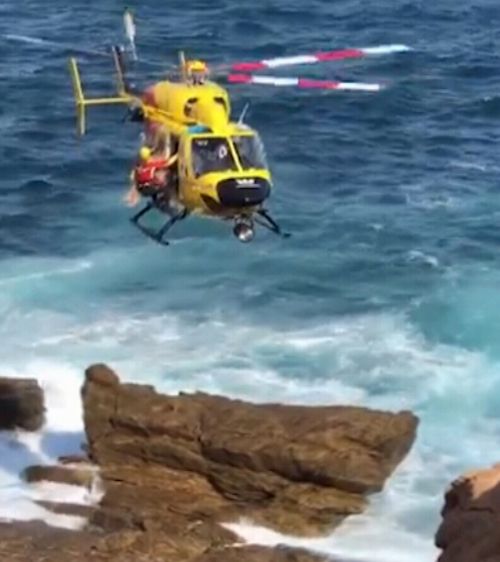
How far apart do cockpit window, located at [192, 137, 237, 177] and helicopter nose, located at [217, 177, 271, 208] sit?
2.21ft

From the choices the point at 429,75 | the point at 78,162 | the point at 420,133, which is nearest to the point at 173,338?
the point at 78,162

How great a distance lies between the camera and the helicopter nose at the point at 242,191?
27.9 meters

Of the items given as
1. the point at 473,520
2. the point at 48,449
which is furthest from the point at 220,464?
the point at 473,520

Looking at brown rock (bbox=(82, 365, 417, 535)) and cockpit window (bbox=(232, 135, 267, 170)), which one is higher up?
cockpit window (bbox=(232, 135, 267, 170))

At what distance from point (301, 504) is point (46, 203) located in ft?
80.5

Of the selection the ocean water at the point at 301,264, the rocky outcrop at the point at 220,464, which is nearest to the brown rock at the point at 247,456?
the rocky outcrop at the point at 220,464

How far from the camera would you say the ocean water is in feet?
121

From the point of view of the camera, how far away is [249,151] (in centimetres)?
2905

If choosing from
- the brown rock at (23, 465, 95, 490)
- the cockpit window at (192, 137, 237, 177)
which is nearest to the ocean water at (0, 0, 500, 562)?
the brown rock at (23, 465, 95, 490)

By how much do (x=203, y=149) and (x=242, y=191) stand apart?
1.64 meters

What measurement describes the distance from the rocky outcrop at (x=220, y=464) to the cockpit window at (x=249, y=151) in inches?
229

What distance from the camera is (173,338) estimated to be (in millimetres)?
42375

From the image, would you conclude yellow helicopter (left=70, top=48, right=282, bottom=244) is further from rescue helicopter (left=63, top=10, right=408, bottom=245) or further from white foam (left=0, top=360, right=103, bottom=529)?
white foam (left=0, top=360, right=103, bottom=529)

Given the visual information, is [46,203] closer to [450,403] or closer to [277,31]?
[450,403]
